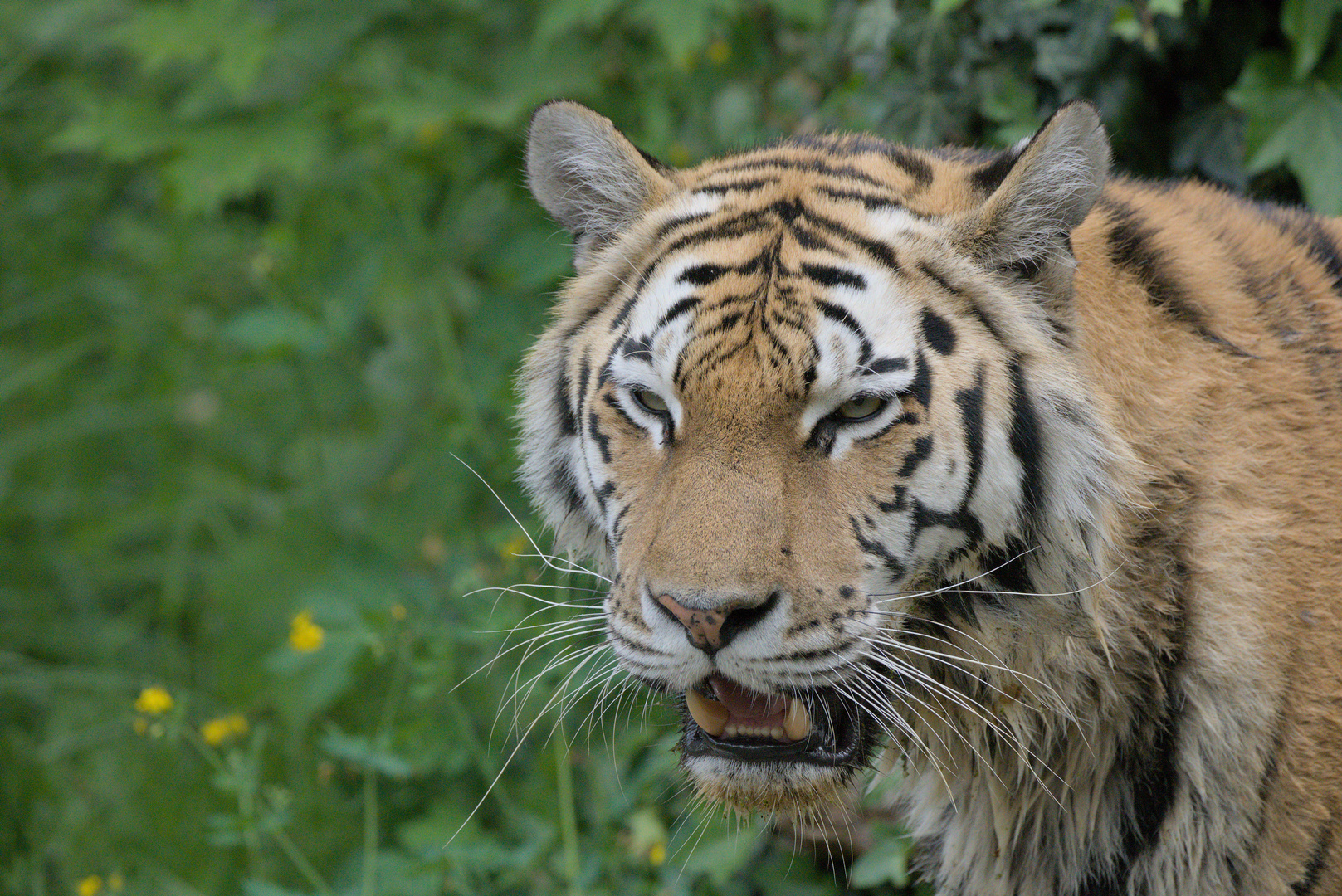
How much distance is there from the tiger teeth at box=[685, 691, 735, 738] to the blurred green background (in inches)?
8.3

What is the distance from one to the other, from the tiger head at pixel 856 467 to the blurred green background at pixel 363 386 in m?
0.38

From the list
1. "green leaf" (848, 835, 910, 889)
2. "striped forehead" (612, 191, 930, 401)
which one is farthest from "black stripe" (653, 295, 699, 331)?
"green leaf" (848, 835, 910, 889)

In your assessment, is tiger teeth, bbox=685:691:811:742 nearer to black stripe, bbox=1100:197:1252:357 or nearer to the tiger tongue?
the tiger tongue

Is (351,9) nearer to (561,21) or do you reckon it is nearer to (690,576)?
(561,21)

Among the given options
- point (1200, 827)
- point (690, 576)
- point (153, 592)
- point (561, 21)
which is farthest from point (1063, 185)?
point (153, 592)

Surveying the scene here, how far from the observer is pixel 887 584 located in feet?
5.90

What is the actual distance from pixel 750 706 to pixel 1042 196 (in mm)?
876

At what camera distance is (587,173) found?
218 centimetres

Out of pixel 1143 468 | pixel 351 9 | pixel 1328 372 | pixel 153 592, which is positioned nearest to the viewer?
pixel 1143 468

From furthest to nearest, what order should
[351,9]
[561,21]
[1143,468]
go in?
[351,9] → [561,21] → [1143,468]

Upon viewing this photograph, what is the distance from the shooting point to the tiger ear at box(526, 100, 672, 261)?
2109mm

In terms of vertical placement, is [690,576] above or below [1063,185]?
below

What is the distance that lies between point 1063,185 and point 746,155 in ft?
2.05

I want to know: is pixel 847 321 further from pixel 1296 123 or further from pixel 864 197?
A: pixel 1296 123
